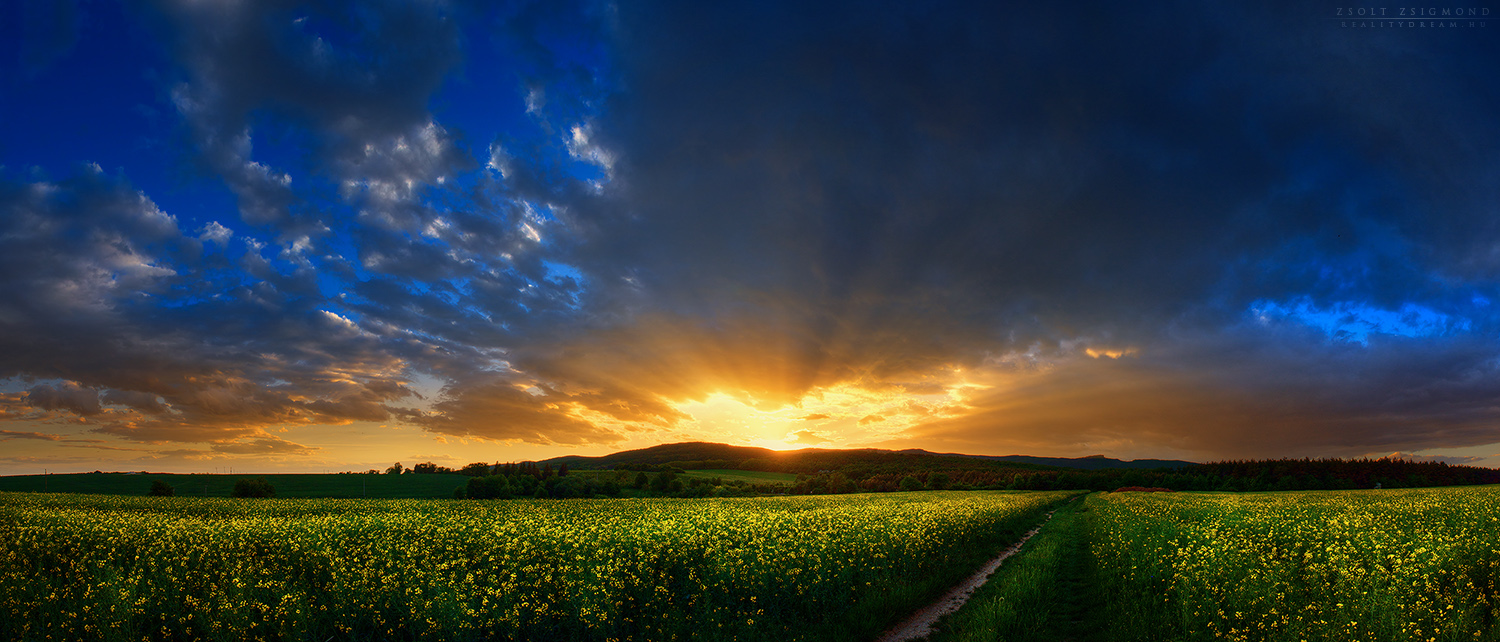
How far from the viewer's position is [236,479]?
81.5m

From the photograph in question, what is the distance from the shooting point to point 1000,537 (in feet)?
79.4

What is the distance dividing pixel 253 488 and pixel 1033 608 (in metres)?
99.9

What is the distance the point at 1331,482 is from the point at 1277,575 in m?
123

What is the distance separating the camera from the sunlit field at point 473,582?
32.3 ft

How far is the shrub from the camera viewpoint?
248 feet

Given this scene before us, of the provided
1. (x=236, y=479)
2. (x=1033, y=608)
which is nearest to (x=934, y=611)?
(x=1033, y=608)

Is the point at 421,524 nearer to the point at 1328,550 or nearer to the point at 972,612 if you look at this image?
the point at 972,612

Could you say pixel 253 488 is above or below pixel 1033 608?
below

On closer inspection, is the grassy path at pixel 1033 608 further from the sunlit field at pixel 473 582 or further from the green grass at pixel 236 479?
the green grass at pixel 236 479

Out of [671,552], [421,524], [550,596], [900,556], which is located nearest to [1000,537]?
[900,556]

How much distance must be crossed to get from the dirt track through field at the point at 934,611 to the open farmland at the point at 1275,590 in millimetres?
410

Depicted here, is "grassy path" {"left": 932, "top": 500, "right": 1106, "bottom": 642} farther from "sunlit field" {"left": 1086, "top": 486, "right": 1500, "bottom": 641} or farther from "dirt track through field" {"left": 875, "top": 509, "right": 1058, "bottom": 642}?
"sunlit field" {"left": 1086, "top": 486, "right": 1500, "bottom": 641}

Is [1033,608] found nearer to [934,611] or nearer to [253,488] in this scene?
[934,611]

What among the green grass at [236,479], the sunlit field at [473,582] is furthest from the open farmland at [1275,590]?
the green grass at [236,479]
